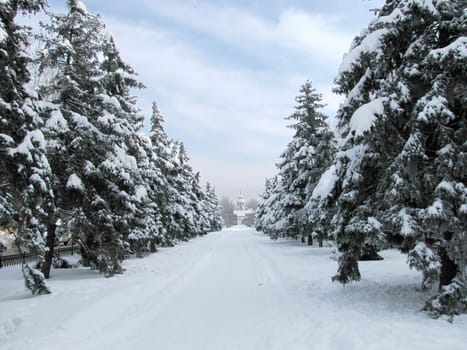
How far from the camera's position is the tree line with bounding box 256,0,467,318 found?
21.4 feet

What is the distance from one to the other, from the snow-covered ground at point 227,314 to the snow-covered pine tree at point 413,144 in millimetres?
1205

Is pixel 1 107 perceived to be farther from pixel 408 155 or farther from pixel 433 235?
pixel 433 235

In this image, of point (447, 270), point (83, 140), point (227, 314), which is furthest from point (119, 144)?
point (447, 270)

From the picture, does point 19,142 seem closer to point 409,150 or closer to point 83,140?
point 83,140

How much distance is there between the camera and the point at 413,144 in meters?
6.89

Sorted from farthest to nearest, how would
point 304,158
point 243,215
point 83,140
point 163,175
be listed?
point 243,215 < point 163,175 < point 304,158 < point 83,140

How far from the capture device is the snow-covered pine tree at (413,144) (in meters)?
6.50

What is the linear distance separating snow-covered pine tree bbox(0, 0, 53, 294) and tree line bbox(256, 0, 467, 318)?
657cm

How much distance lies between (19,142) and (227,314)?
5.78m

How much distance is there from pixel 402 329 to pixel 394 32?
5.64 metres

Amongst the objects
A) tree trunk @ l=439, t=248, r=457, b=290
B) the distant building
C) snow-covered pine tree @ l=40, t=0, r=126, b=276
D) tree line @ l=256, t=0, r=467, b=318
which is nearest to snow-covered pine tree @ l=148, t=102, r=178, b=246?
snow-covered pine tree @ l=40, t=0, r=126, b=276

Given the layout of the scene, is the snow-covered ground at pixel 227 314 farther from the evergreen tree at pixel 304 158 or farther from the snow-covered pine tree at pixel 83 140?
the evergreen tree at pixel 304 158

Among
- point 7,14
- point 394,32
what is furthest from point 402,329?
point 7,14

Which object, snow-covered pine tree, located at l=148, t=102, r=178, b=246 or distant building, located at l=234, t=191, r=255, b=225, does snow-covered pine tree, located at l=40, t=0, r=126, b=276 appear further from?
distant building, located at l=234, t=191, r=255, b=225
